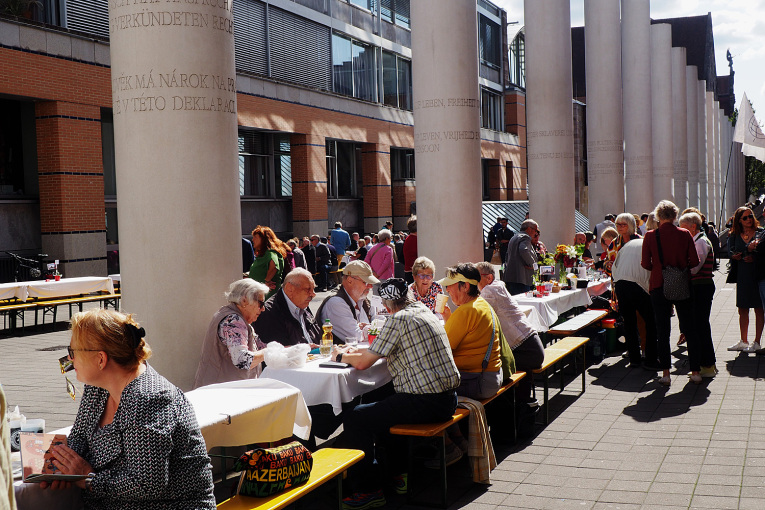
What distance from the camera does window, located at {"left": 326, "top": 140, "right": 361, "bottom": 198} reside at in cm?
3231

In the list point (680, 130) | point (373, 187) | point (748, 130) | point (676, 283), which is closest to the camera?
point (676, 283)

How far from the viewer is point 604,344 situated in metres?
11.8

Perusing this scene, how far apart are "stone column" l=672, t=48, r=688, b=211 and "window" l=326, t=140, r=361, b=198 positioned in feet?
52.0

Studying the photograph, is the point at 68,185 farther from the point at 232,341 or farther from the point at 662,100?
the point at 662,100

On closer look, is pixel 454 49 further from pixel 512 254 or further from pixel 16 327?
pixel 16 327

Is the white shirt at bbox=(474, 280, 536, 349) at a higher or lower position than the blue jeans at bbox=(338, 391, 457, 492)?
higher

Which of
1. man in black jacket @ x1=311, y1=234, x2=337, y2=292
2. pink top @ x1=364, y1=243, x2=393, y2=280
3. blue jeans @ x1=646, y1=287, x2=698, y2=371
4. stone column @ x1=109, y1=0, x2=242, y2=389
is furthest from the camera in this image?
man in black jacket @ x1=311, y1=234, x2=337, y2=292

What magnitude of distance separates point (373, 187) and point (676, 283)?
24.4 m

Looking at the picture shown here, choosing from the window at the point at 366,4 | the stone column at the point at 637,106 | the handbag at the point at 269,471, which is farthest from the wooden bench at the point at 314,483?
the window at the point at 366,4

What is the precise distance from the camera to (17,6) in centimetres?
1878

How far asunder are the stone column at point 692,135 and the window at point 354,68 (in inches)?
796

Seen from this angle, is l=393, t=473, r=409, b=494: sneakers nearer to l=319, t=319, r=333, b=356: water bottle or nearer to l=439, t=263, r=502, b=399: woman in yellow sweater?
l=439, t=263, r=502, b=399: woman in yellow sweater

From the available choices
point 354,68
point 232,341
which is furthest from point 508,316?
point 354,68

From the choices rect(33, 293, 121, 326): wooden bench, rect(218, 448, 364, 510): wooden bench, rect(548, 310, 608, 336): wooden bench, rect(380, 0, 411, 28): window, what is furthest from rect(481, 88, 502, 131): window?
rect(218, 448, 364, 510): wooden bench
